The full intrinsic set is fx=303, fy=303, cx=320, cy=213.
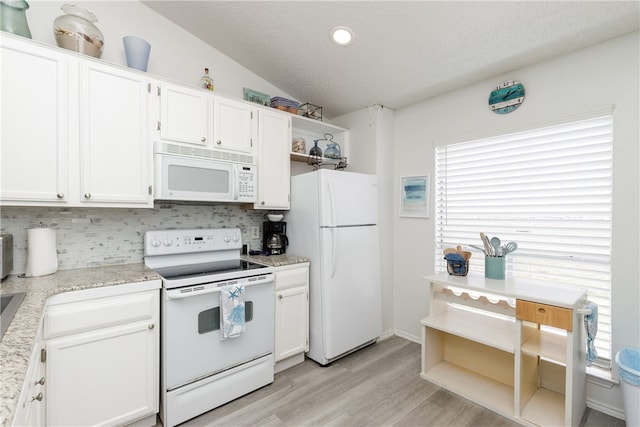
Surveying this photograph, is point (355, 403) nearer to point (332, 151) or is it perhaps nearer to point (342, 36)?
point (332, 151)

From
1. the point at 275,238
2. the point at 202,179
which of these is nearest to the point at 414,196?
the point at 275,238

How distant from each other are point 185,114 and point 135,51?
52 centimetres

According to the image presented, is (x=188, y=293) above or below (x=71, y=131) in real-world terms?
below

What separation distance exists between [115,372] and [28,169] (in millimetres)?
1245

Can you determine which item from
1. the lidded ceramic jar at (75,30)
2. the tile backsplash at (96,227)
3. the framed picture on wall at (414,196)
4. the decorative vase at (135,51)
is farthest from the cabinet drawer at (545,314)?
the lidded ceramic jar at (75,30)

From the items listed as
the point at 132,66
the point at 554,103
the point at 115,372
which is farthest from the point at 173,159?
the point at 554,103

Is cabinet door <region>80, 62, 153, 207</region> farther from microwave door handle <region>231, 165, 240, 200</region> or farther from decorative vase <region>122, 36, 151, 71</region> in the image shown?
microwave door handle <region>231, 165, 240, 200</region>

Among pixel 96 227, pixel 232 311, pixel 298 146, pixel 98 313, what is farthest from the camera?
pixel 298 146

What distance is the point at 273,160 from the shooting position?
2734 millimetres

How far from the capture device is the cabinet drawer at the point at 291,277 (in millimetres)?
2459

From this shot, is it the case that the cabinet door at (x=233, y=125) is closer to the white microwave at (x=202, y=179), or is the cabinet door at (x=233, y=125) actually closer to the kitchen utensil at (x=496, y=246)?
the white microwave at (x=202, y=179)

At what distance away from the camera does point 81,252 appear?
6.89 ft

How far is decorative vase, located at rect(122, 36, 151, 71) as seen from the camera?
2113 mm

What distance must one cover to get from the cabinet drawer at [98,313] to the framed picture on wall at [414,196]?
7.89ft
